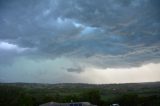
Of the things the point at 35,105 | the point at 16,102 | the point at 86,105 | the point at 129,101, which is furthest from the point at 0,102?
the point at 129,101

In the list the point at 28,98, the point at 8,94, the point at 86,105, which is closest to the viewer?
the point at 86,105

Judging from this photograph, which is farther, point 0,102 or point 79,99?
point 79,99

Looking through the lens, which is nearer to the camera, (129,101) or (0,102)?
(0,102)

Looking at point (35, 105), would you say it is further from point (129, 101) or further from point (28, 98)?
point (129, 101)

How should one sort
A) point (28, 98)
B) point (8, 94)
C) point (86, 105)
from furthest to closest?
point (8, 94)
point (28, 98)
point (86, 105)

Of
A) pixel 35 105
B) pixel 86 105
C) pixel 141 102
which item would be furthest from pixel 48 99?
pixel 141 102

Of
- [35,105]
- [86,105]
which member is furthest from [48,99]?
[86,105]

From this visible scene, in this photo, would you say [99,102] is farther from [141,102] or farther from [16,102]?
[16,102]
